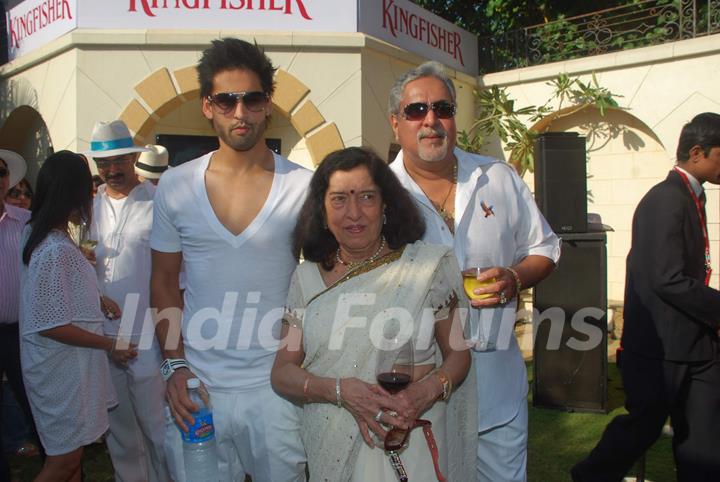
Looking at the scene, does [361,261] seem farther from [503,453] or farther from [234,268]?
[503,453]

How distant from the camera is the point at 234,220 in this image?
239cm

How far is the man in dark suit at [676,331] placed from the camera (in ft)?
Answer: 10.8

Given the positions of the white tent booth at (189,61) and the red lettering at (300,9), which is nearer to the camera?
the white tent booth at (189,61)

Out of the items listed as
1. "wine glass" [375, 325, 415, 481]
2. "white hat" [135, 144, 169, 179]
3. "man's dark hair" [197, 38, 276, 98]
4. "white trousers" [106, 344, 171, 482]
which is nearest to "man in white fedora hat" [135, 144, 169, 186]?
"white hat" [135, 144, 169, 179]

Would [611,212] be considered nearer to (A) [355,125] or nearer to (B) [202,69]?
(A) [355,125]

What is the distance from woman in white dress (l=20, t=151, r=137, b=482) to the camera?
3.02 metres

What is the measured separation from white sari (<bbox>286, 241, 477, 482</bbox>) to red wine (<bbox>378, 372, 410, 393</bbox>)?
0.56 feet

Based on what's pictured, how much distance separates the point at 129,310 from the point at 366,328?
2.10 meters

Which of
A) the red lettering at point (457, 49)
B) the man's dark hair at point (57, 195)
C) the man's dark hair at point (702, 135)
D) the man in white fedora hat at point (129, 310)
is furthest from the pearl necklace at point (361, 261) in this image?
the red lettering at point (457, 49)

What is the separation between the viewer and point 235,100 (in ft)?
7.82

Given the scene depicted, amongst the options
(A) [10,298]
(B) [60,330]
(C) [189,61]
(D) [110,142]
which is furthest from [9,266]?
(C) [189,61]

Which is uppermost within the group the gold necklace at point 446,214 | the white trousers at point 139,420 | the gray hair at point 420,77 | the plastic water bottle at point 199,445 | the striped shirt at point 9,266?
the gray hair at point 420,77

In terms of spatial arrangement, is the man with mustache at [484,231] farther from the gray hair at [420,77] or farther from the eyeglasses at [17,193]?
the eyeglasses at [17,193]

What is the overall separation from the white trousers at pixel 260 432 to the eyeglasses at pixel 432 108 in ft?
3.95
